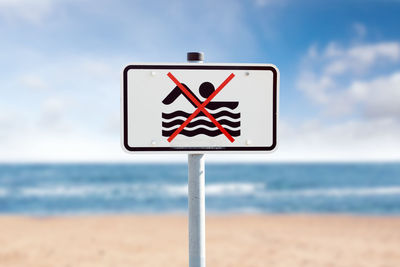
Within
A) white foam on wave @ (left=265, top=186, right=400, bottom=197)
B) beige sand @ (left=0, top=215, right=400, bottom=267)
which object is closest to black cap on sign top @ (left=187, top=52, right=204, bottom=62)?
beige sand @ (left=0, top=215, right=400, bottom=267)

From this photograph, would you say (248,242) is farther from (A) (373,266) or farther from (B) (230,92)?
(B) (230,92)

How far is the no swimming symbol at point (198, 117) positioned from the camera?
60.3 inches

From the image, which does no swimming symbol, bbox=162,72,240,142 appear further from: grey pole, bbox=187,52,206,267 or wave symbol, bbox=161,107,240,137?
grey pole, bbox=187,52,206,267

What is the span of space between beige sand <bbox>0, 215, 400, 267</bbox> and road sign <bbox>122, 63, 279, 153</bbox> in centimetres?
456

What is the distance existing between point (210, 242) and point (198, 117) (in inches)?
233

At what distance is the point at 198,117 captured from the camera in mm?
1546

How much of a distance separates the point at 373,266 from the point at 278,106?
518cm

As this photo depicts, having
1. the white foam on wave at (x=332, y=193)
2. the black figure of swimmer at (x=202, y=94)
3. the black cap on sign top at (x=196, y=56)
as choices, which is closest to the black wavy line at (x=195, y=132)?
the black figure of swimmer at (x=202, y=94)

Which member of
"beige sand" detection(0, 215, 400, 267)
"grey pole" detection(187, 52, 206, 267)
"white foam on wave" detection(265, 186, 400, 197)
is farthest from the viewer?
"white foam on wave" detection(265, 186, 400, 197)

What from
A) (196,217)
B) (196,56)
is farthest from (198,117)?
(196,217)

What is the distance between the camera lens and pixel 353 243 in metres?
7.11

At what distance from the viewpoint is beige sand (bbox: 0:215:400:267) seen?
19.1ft

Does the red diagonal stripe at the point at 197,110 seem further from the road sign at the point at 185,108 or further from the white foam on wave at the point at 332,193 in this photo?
the white foam on wave at the point at 332,193

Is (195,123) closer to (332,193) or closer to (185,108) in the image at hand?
(185,108)
